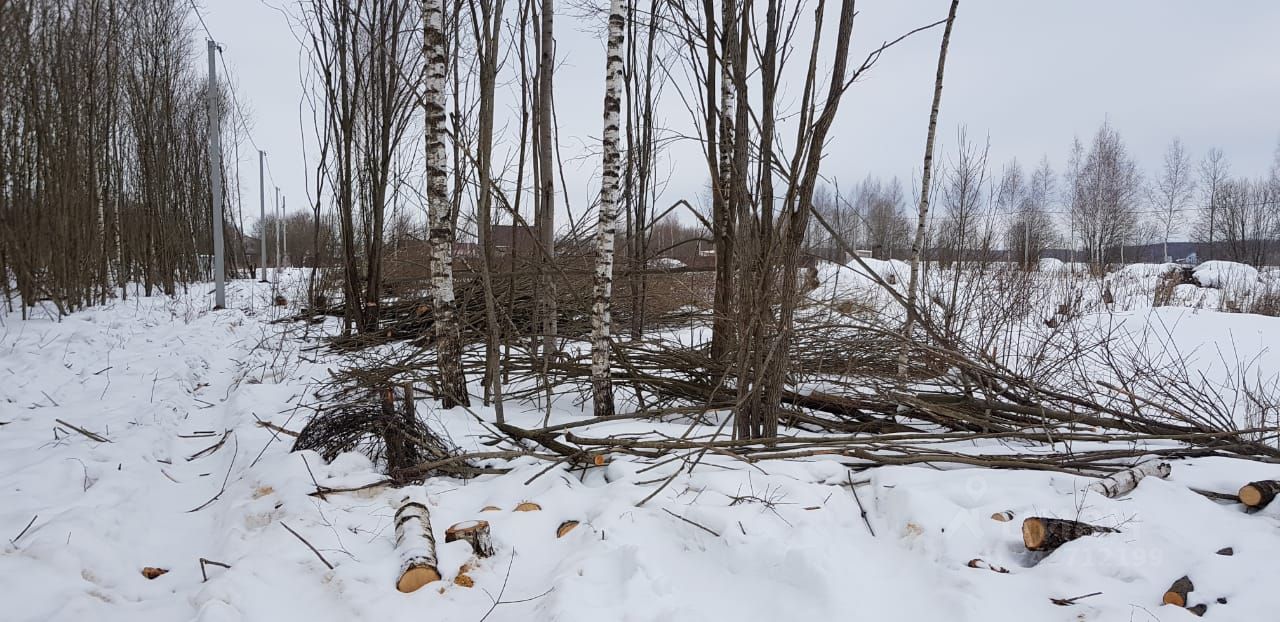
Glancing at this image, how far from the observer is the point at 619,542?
2188 mm

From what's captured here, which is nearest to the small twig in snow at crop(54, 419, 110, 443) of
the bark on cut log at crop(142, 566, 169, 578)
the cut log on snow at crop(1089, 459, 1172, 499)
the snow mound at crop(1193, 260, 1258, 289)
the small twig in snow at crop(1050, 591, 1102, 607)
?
the bark on cut log at crop(142, 566, 169, 578)

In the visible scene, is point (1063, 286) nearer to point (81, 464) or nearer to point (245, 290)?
point (81, 464)

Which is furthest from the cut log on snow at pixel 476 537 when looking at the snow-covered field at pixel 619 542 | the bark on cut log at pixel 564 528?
the bark on cut log at pixel 564 528

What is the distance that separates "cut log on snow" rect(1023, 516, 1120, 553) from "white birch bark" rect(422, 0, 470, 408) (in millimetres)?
3447

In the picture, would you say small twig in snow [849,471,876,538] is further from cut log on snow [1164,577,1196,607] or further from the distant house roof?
the distant house roof

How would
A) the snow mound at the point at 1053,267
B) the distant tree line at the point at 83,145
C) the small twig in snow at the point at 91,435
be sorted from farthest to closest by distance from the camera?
1. the snow mound at the point at 1053,267
2. the distant tree line at the point at 83,145
3. the small twig in snow at the point at 91,435

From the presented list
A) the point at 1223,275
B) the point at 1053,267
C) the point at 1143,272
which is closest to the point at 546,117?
the point at 1053,267

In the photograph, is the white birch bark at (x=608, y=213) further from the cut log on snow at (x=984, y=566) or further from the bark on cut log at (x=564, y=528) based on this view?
the cut log on snow at (x=984, y=566)

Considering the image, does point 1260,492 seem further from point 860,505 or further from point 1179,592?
point 860,505

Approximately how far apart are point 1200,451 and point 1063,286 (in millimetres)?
8609

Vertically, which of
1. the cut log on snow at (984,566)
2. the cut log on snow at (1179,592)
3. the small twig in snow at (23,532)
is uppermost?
the small twig in snow at (23,532)

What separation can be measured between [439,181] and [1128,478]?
407 centimetres

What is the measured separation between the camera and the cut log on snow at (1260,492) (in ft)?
7.50

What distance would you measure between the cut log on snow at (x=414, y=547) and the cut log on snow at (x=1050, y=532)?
208 cm
